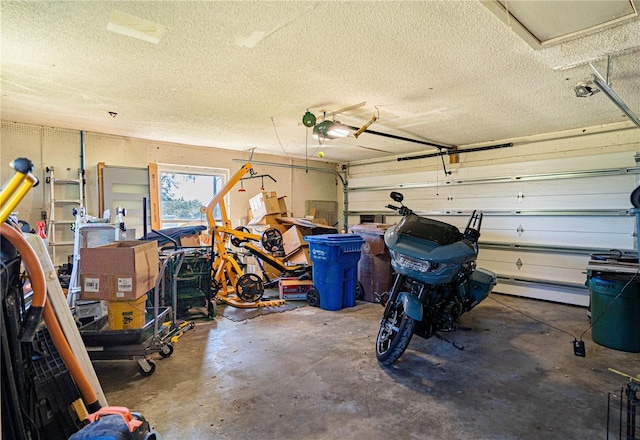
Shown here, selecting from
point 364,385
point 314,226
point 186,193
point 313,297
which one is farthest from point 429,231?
point 186,193

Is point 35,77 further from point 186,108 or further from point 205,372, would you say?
point 205,372

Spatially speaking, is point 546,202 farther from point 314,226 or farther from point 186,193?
point 186,193

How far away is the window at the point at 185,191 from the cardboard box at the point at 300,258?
170 centimetres

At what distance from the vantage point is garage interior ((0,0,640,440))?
1.88 metres

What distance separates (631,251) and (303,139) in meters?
4.73

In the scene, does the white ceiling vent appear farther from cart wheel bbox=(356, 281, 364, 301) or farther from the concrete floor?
cart wheel bbox=(356, 281, 364, 301)

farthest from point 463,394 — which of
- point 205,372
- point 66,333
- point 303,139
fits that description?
point 303,139

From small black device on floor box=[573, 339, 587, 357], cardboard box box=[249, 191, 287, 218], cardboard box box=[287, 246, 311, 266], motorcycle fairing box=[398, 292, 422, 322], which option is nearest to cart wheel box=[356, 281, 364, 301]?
cardboard box box=[287, 246, 311, 266]

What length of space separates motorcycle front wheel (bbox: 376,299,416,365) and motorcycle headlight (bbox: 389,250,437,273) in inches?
12.2

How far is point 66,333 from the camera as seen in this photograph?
5.27 ft

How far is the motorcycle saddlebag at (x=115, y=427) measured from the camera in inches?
48.2

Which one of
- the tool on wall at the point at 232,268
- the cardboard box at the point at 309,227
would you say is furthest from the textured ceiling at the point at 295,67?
the cardboard box at the point at 309,227

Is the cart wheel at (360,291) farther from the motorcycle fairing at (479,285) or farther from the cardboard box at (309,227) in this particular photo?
the motorcycle fairing at (479,285)

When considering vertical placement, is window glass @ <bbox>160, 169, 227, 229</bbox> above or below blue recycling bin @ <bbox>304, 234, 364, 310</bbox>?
above
